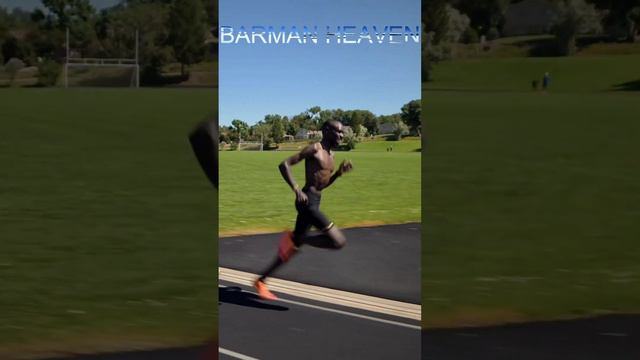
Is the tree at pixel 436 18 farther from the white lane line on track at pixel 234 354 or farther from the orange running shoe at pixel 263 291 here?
the white lane line on track at pixel 234 354

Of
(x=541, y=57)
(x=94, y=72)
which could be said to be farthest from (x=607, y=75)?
(x=94, y=72)

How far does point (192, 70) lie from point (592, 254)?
5.17 meters

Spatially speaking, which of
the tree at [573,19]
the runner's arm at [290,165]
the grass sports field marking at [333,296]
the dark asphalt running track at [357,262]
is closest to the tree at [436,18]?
the runner's arm at [290,165]

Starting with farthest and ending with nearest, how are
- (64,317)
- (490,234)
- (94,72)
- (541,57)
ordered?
(541,57) < (94,72) < (490,234) < (64,317)

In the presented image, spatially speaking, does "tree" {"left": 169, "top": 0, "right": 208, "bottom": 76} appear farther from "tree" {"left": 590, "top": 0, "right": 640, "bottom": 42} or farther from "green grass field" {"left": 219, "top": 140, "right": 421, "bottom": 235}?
"tree" {"left": 590, "top": 0, "right": 640, "bottom": 42}

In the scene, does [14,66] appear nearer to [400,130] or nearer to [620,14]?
[620,14]

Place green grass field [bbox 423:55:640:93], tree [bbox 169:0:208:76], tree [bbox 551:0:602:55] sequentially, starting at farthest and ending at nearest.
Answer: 1. green grass field [bbox 423:55:640:93]
2. tree [bbox 551:0:602:55]
3. tree [bbox 169:0:208:76]

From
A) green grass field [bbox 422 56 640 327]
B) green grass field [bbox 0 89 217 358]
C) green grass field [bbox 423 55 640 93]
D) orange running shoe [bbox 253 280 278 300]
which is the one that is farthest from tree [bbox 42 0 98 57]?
orange running shoe [bbox 253 280 278 300]

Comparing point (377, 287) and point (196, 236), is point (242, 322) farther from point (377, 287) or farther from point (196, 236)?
point (196, 236)

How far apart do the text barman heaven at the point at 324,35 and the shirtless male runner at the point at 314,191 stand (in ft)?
1.62

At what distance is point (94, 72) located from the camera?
24.6 meters

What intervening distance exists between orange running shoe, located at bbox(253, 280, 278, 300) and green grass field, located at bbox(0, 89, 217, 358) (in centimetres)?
109

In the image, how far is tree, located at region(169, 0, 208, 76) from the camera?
944 centimetres

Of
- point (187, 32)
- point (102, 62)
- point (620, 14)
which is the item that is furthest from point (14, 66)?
point (620, 14)
